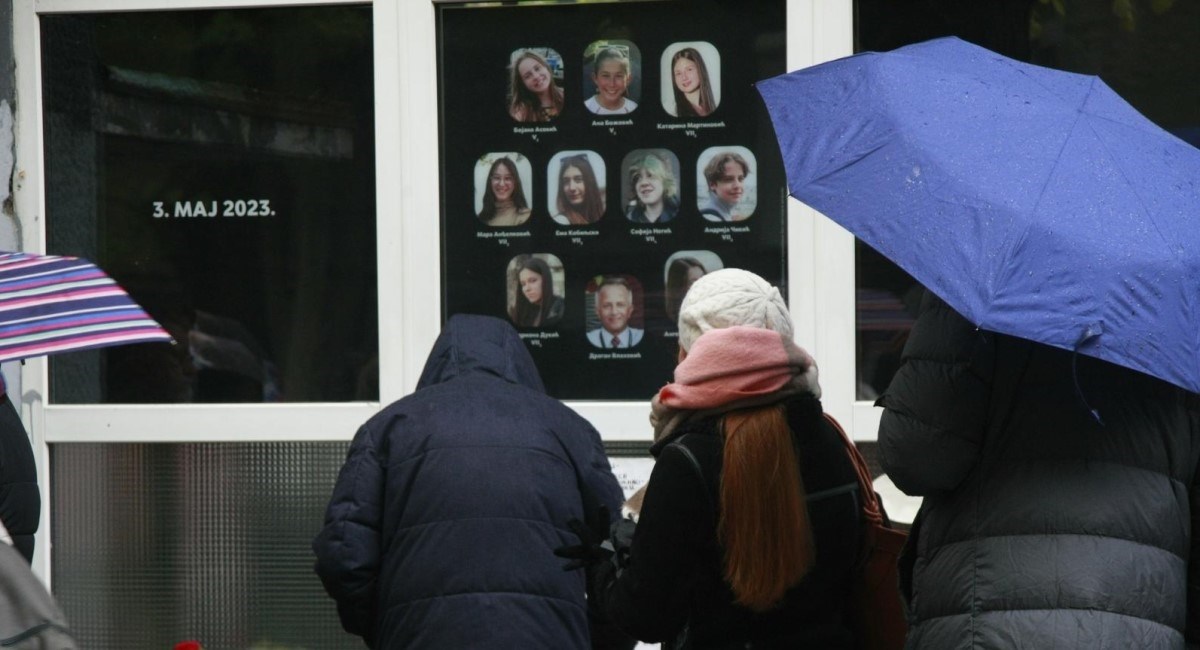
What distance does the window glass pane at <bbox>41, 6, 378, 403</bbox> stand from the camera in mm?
5742

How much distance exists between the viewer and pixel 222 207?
5.82 meters

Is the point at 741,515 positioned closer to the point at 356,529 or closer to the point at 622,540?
the point at 622,540

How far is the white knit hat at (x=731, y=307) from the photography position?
3240mm

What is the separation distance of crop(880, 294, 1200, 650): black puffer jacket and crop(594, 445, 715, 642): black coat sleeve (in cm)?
38

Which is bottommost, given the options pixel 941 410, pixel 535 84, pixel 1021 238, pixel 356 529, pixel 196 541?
pixel 196 541

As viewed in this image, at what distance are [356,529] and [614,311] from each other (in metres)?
1.99

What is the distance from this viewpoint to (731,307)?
3.24 meters

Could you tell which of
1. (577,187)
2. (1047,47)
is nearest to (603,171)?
(577,187)

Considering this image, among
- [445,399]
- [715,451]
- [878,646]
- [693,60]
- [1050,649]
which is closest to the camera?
[1050,649]

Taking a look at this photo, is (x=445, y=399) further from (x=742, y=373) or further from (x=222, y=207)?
(x=222, y=207)

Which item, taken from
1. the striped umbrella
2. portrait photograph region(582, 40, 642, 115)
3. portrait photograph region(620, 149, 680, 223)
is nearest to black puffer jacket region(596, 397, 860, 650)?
the striped umbrella

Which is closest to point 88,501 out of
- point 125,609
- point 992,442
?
point 125,609

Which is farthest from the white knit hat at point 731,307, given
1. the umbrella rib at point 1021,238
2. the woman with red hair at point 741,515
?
the umbrella rib at point 1021,238

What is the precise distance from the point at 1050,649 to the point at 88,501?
409 centimetres
